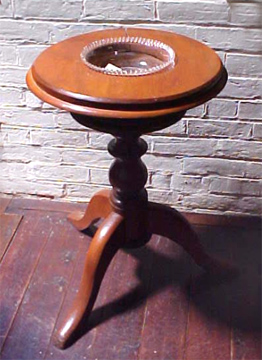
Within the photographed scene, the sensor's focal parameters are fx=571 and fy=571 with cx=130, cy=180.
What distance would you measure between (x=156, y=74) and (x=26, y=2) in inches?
19.1

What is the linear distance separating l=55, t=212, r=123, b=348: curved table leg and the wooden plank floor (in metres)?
0.03

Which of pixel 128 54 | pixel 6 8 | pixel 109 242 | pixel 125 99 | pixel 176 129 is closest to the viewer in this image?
pixel 125 99

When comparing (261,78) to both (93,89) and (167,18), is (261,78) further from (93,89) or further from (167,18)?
(93,89)

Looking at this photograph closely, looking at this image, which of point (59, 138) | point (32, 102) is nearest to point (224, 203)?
point (59, 138)

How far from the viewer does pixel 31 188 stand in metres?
1.65

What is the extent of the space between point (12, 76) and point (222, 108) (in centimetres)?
53

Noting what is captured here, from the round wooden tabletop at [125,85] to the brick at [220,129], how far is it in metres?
0.33

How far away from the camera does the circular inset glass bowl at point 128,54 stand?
43.1 inches

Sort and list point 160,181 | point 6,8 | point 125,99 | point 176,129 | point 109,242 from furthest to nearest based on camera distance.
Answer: point 160,181
point 176,129
point 6,8
point 109,242
point 125,99

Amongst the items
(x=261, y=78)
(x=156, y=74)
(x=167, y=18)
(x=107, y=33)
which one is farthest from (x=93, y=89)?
(x=261, y=78)

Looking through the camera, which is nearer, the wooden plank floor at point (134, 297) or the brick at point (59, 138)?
the wooden plank floor at point (134, 297)

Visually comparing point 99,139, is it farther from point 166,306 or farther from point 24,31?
point 166,306

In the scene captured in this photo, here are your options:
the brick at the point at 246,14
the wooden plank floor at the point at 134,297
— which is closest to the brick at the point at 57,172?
the wooden plank floor at the point at 134,297

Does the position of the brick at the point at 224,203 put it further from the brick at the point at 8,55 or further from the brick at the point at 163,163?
the brick at the point at 8,55
